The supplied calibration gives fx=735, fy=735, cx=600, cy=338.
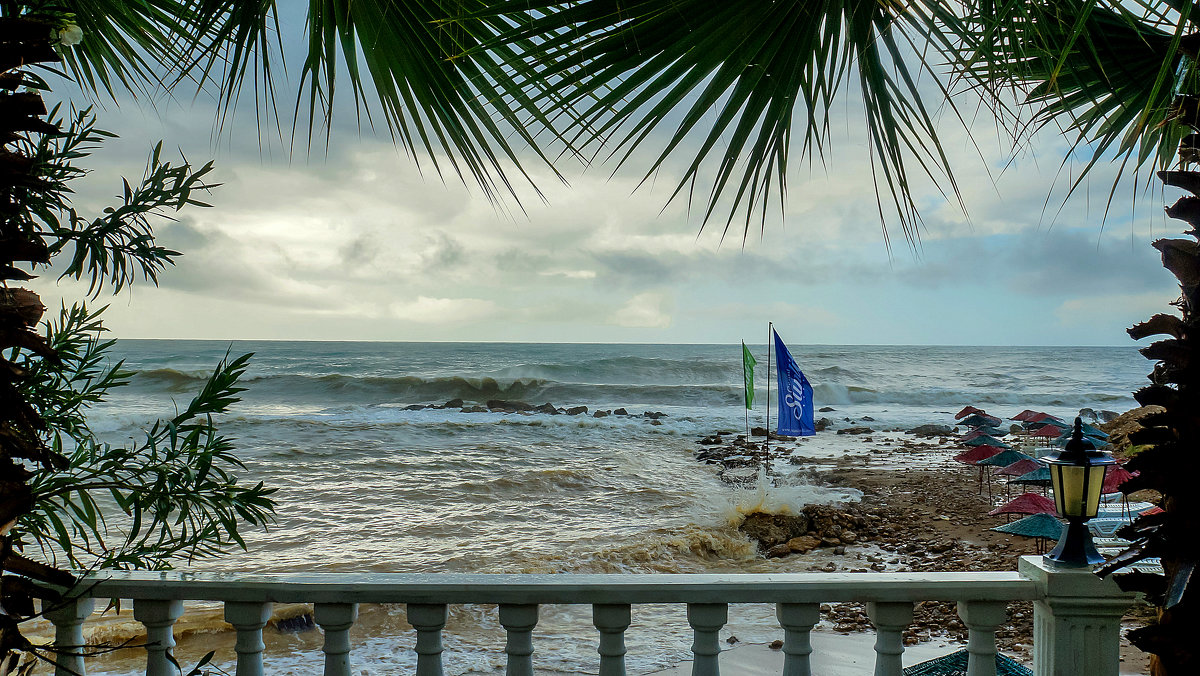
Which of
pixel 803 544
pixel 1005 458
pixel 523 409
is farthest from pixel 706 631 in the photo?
pixel 523 409

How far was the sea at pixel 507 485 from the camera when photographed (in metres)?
5.16

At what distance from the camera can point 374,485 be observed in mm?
11078

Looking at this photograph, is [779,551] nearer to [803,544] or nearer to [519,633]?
[803,544]

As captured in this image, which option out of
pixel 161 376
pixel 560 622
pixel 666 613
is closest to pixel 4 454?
pixel 560 622

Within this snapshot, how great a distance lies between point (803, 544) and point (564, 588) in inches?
276

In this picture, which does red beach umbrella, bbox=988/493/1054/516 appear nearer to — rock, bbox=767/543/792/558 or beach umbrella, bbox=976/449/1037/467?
rock, bbox=767/543/792/558

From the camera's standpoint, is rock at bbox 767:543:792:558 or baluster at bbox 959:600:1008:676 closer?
baluster at bbox 959:600:1008:676

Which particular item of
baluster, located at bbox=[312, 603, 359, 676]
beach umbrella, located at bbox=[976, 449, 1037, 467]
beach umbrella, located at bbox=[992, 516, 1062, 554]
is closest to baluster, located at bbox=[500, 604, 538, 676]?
baluster, located at bbox=[312, 603, 359, 676]

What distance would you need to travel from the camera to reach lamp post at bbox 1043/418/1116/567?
1.81 metres

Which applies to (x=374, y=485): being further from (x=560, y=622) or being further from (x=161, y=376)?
(x=161, y=376)

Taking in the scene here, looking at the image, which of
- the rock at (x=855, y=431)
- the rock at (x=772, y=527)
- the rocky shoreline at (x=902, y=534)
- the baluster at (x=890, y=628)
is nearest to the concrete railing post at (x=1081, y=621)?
the baluster at (x=890, y=628)

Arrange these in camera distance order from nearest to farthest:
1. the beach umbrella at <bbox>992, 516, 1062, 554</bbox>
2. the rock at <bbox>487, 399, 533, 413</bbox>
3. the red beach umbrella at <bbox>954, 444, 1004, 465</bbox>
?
the beach umbrella at <bbox>992, 516, 1062, 554</bbox> → the red beach umbrella at <bbox>954, 444, 1004, 465</bbox> → the rock at <bbox>487, 399, 533, 413</bbox>

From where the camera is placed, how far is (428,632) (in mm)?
1838

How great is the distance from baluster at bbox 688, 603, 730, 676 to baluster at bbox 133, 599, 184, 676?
129 centimetres
